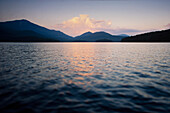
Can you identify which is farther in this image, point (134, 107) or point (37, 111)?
point (134, 107)

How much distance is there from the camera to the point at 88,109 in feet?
21.2

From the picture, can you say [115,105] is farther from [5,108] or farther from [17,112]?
[5,108]

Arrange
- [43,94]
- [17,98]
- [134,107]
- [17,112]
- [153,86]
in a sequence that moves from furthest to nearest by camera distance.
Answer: [153,86], [43,94], [17,98], [134,107], [17,112]

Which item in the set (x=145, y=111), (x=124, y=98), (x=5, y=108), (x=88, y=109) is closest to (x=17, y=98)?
(x=5, y=108)

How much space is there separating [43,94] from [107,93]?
5.23 meters

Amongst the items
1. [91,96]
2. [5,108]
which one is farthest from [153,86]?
[5,108]

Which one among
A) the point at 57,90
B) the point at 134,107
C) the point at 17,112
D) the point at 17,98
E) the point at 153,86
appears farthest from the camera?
the point at 153,86

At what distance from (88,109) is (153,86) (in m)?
7.56

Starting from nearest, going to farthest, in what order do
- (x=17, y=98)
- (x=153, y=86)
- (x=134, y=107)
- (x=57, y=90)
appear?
1. (x=134, y=107)
2. (x=17, y=98)
3. (x=57, y=90)
4. (x=153, y=86)

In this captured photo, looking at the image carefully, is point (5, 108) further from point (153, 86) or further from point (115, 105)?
point (153, 86)

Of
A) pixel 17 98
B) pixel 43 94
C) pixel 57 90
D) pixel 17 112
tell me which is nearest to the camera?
pixel 17 112

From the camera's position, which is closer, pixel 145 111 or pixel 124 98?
pixel 145 111

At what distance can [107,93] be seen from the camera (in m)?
8.83

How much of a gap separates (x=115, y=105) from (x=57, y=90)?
16.6ft
